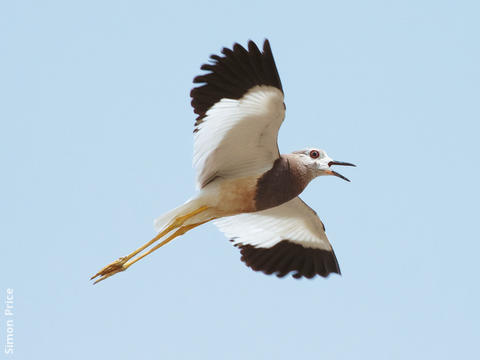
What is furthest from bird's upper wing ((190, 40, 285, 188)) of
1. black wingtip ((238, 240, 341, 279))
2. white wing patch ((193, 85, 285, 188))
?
black wingtip ((238, 240, 341, 279))

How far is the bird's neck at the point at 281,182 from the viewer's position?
419 inches

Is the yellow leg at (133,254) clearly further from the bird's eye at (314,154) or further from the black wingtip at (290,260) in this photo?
the bird's eye at (314,154)

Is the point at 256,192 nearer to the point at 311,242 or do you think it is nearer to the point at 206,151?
the point at 206,151

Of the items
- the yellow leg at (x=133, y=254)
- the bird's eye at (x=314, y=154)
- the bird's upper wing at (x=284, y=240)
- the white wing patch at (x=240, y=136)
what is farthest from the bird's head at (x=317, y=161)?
the yellow leg at (x=133, y=254)

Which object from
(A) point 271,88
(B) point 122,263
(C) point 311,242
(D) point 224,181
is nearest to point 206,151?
(D) point 224,181

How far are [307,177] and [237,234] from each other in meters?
1.81

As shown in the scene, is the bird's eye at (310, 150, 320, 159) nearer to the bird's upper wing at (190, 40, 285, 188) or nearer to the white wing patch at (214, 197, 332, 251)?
the bird's upper wing at (190, 40, 285, 188)

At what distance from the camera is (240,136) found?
1034 centimetres

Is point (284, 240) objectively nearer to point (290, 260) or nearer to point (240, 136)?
point (290, 260)

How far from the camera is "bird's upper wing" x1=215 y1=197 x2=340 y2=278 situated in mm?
12086

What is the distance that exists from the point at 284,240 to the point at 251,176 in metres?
2.01

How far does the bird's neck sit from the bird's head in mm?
105

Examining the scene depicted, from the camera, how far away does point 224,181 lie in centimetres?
1079

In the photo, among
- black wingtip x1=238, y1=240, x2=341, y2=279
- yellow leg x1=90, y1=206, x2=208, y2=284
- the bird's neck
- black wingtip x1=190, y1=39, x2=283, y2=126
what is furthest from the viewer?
black wingtip x1=238, y1=240, x2=341, y2=279
